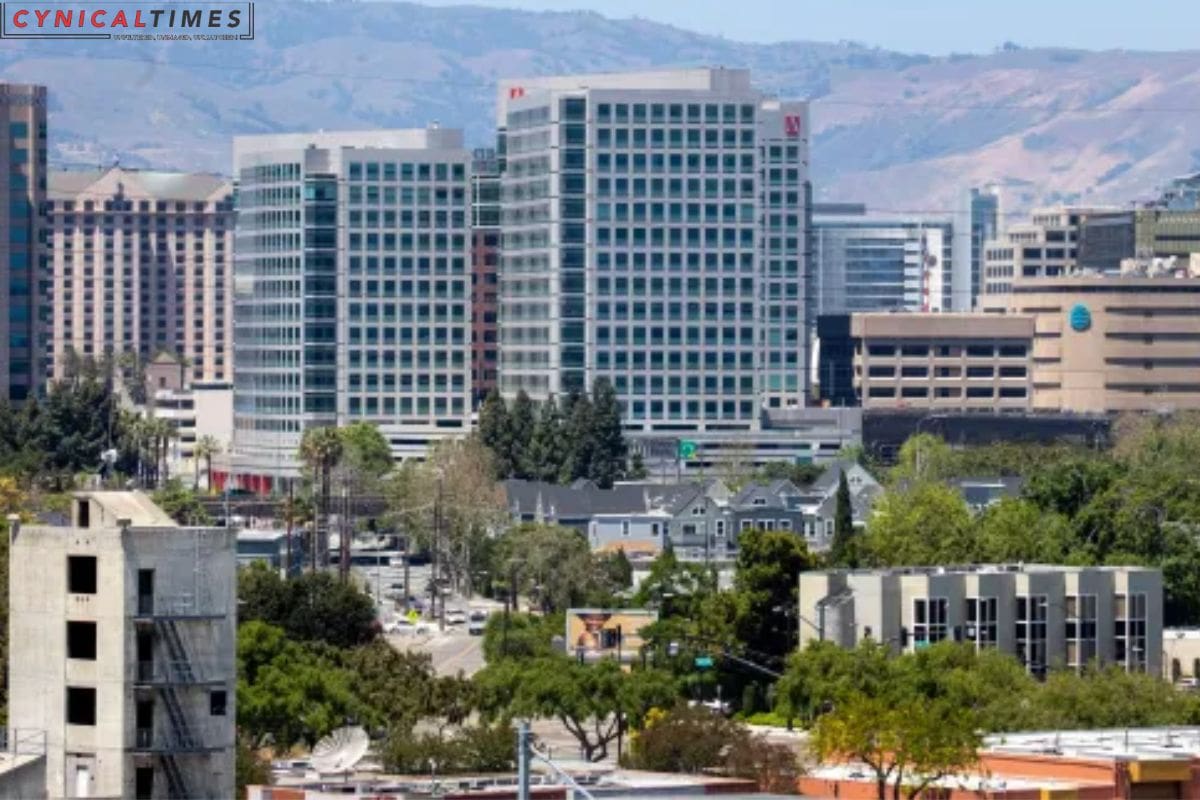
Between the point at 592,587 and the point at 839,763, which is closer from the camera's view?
the point at 839,763

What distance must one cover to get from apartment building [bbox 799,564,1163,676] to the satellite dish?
47.9 m

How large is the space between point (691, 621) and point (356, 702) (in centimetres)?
2688

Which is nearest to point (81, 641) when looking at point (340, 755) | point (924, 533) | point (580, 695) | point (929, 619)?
point (340, 755)

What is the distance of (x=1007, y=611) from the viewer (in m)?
140

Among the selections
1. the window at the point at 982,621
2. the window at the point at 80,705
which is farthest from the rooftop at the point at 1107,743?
the window at the point at 982,621

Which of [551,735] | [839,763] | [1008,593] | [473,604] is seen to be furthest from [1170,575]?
[839,763]

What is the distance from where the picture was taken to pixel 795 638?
13650 cm

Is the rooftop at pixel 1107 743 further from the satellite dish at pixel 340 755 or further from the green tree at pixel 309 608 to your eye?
the green tree at pixel 309 608

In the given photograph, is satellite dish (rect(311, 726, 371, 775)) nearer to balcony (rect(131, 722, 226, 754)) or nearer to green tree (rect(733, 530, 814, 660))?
balcony (rect(131, 722, 226, 754))

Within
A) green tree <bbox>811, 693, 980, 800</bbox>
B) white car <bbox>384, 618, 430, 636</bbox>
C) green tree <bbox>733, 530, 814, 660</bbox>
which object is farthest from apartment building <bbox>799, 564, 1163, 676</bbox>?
green tree <bbox>811, 693, 980, 800</bbox>

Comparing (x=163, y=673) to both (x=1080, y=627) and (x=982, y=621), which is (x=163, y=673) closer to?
(x=982, y=621)

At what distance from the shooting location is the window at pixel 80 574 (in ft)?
217

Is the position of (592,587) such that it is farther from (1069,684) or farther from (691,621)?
(1069,684)

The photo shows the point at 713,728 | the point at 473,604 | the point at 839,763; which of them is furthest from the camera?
the point at 473,604
